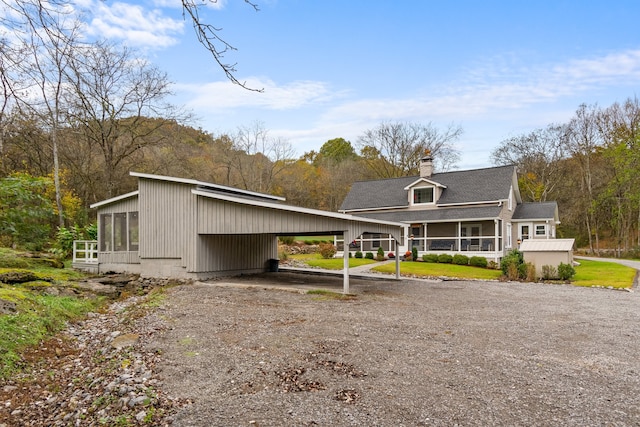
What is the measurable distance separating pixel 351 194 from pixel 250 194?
13.6 metres

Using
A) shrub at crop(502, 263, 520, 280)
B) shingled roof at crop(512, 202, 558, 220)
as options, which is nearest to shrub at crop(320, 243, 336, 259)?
shrub at crop(502, 263, 520, 280)

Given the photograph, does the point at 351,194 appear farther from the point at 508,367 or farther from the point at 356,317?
the point at 508,367

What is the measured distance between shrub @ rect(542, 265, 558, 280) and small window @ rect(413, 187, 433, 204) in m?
9.39

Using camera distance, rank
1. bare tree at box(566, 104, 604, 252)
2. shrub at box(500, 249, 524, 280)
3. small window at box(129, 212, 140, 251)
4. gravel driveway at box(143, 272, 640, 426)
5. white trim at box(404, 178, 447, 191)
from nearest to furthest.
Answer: gravel driveway at box(143, 272, 640, 426)
small window at box(129, 212, 140, 251)
shrub at box(500, 249, 524, 280)
white trim at box(404, 178, 447, 191)
bare tree at box(566, 104, 604, 252)

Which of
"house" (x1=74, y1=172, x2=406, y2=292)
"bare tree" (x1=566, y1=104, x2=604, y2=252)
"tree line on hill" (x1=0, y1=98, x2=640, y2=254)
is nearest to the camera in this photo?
"house" (x1=74, y1=172, x2=406, y2=292)

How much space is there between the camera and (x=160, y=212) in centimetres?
1476

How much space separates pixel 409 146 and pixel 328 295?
100ft

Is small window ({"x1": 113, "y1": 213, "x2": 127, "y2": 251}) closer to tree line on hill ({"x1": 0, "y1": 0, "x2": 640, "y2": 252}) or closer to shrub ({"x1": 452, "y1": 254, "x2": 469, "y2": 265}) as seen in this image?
tree line on hill ({"x1": 0, "y1": 0, "x2": 640, "y2": 252})

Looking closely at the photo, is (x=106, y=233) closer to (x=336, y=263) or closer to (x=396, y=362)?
(x=336, y=263)

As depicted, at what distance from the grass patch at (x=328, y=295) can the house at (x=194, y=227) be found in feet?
1.32

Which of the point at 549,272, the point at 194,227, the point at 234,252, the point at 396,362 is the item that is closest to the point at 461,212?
the point at 549,272

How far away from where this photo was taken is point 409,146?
130ft

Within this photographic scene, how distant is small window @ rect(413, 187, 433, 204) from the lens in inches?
1003

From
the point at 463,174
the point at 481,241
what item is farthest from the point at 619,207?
the point at 481,241
